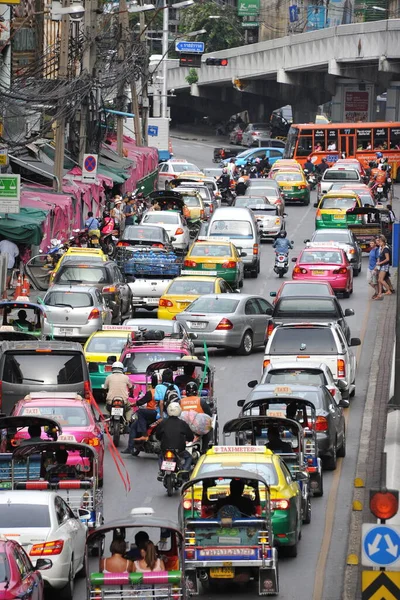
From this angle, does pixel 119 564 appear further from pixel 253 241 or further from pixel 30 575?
pixel 253 241

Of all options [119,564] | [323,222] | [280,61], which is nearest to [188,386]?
[119,564]

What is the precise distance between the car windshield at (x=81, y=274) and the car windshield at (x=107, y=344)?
7515mm

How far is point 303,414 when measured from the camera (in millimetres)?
20859

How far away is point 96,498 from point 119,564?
11.2ft

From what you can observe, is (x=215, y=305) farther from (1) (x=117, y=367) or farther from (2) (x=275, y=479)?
(2) (x=275, y=479)

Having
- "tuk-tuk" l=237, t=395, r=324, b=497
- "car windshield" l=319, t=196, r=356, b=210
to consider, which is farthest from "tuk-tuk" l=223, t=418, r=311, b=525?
"car windshield" l=319, t=196, r=356, b=210

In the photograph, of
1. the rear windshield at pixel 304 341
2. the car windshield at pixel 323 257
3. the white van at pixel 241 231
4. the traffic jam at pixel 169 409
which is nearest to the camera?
the traffic jam at pixel 169 409

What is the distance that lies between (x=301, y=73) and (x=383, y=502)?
97271 millimetres

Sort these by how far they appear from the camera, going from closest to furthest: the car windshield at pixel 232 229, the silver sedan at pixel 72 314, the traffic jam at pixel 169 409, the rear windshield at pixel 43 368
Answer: the traffic jam at pixel 169 409
the rear windshield at pixel 43 368
the silver sedan at pixel 72 314
the car windshield at pixel 232 229

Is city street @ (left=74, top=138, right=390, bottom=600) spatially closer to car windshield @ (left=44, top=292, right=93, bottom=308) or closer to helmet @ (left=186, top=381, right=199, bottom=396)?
helmet @ (left=186, top=381, right=199, bottom=396)

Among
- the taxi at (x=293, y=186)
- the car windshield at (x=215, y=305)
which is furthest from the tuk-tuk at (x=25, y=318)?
the taxi at (x=293, y=186)

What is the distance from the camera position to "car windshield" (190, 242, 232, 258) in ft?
132

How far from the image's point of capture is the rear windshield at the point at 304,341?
26.7m

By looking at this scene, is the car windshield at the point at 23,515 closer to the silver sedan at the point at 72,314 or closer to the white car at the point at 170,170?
the silver sedan at the point at 72,314
